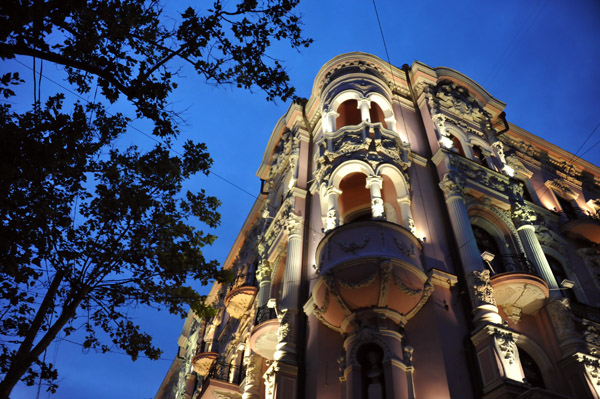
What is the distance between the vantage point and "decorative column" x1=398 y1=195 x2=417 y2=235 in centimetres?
1440

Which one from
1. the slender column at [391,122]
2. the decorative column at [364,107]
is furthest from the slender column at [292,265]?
the slender column at [391,122]

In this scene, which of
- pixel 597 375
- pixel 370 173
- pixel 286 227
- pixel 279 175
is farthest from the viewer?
pixel 279 175

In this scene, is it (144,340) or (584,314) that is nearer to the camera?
(144,340)

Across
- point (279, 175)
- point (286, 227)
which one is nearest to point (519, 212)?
point (286, 227)

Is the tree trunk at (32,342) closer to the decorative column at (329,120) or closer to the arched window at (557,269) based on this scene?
the decorative column at (329,120)

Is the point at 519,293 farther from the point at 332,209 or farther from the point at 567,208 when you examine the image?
the point at 567,208

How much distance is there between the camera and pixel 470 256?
13664 mm

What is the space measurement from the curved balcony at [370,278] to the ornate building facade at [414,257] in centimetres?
4

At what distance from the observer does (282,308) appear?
1510 centimetres

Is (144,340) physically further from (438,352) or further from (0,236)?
(438,352)

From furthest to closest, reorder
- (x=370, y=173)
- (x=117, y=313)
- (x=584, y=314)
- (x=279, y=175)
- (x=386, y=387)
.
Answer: (x=279, y=175) < (x=370, y=173) < (x=584, y=314) < (x=386, y=387) < (x=117, y=313)

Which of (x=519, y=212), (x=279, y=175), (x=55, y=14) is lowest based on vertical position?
(x=55, y=14)

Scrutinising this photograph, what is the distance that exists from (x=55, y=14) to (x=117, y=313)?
5.99 metres

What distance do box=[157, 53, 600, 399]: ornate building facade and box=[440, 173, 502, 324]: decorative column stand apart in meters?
0.05
